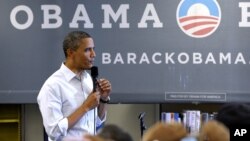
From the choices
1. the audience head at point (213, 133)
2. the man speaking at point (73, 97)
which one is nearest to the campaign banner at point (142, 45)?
the man speaking at point (73, 97)

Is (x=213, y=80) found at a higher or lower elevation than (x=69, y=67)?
lower

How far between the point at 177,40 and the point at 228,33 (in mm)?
437

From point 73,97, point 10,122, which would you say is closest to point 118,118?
point 10,122

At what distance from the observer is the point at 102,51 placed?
13.4ft

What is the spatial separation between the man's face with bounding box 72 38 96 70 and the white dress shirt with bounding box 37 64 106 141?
63mm

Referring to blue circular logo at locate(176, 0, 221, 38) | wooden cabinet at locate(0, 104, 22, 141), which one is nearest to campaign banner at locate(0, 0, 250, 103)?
blue circular logo at locate(176, 0, 221, 38)

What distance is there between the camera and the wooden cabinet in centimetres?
440

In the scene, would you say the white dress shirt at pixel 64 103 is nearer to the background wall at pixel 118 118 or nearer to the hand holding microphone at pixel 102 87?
the hand holding microphone at pixel 102 87

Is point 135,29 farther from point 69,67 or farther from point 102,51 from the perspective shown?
point 69,67

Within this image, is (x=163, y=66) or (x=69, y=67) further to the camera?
(x=163, y=66)

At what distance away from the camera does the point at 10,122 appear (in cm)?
443

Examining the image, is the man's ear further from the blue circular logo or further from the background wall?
the background wall

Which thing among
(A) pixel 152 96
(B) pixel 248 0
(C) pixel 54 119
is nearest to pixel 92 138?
(C) pixel 54 119

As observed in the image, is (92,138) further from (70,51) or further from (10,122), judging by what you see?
(10,122)
